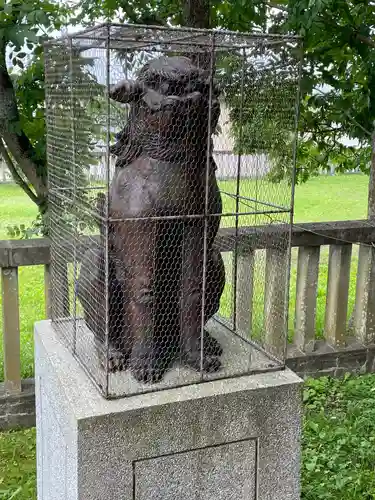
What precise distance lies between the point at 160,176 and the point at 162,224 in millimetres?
165

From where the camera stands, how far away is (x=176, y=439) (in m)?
2.14

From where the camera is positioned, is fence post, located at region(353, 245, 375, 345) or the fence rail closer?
the fence rail

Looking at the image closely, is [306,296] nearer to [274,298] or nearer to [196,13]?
[274,298]

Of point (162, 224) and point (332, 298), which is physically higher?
point (162, 224)

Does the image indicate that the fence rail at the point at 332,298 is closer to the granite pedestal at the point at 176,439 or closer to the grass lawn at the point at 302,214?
the grass lawn at the point at 302,214

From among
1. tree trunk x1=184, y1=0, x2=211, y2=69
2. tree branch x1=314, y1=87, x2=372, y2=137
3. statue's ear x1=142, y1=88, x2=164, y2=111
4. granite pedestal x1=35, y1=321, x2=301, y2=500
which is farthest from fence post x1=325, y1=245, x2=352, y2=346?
statue's ear x1=142, y1=88, x2=164, y2=111

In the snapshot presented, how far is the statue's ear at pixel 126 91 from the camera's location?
194 cm

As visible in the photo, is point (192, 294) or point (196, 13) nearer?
point (192, 294)

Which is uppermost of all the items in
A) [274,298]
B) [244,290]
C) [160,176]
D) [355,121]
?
[355,121]

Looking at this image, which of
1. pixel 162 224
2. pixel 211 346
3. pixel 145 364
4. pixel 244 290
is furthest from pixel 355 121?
pixel 145 364

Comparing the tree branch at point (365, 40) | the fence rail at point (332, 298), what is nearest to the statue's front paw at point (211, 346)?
the fence rail at point (332, 298)

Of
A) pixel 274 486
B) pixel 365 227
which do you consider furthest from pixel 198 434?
pixel 365 227

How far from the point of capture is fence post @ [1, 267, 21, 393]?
3.48 m

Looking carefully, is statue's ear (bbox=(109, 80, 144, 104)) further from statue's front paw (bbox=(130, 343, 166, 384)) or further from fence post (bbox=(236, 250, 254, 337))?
fence post (bbox=(236, 250, 254, 337))
